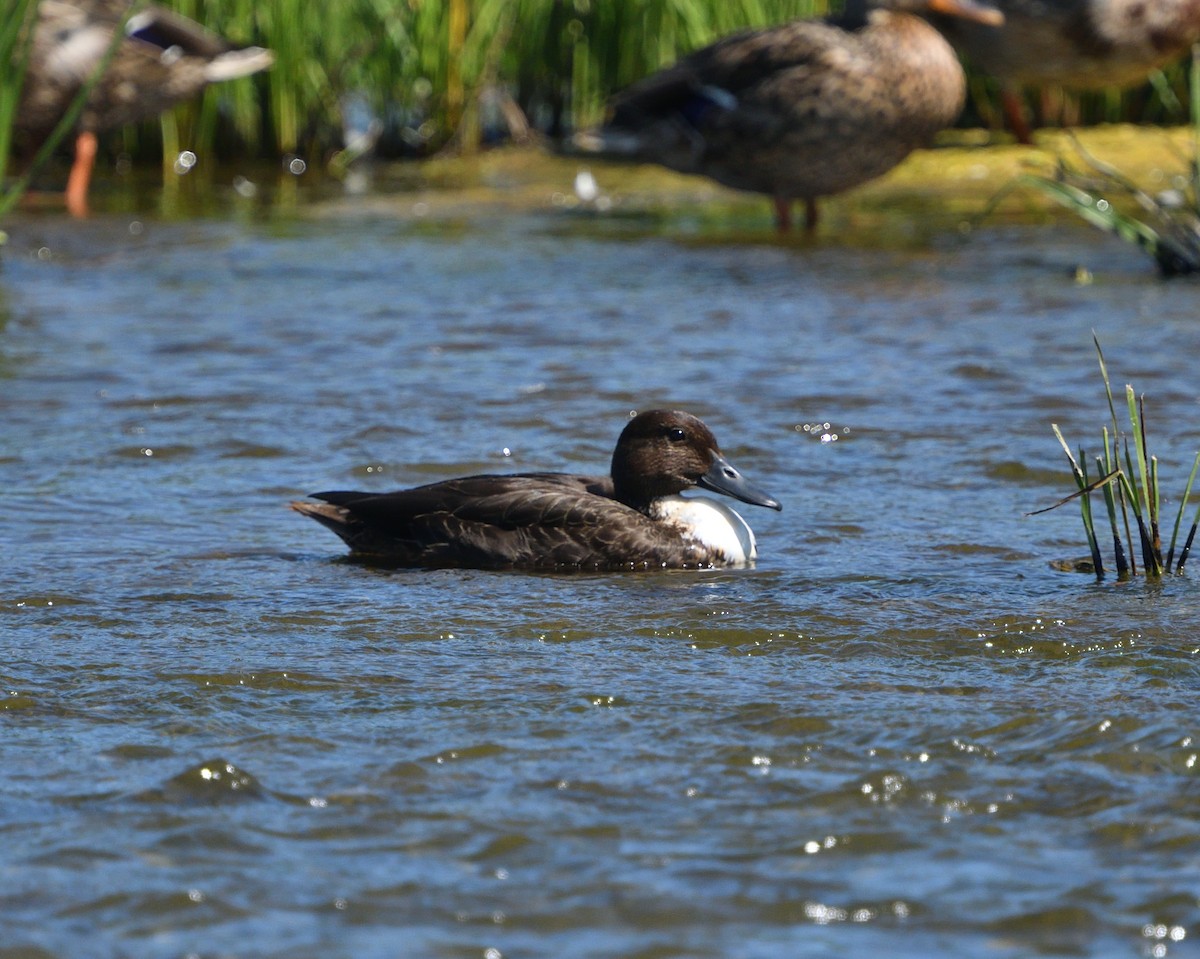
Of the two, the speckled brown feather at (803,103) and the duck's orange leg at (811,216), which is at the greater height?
the speckled brown feather at (803,103)

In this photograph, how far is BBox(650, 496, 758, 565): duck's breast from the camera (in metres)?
5.63

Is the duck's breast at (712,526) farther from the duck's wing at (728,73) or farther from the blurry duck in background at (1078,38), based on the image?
the blurry duck in background at (1078,38)

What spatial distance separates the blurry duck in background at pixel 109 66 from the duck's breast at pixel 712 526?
25.5 feet

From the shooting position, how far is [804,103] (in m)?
11.3

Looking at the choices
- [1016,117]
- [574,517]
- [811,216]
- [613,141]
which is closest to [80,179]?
[613,141]

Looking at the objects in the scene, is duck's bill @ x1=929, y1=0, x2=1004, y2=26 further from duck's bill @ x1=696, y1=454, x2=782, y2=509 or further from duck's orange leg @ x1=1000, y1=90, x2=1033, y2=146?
duck's bill @ x1=696, y1=454, x2=782, y2=509

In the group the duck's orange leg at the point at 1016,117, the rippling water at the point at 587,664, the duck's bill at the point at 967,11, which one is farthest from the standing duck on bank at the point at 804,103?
the rippling water at the point at 587,664

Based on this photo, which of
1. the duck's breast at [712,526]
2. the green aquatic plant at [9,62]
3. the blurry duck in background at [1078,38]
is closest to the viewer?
the duck's breast at [712,526]

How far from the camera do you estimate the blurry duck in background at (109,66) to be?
1284 centimetres

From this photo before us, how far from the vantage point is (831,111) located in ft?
36.9

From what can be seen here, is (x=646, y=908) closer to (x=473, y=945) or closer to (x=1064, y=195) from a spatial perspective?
(x=473, y=945)

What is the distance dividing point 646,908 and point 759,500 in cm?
272

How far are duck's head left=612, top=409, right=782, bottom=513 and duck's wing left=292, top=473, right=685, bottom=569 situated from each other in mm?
132

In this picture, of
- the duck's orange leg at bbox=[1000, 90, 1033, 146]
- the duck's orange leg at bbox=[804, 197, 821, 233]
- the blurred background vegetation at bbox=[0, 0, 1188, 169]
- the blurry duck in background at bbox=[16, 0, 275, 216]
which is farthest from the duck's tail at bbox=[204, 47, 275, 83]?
the duck's orange leg at bbox=[1000, 90, 1033, 146]
